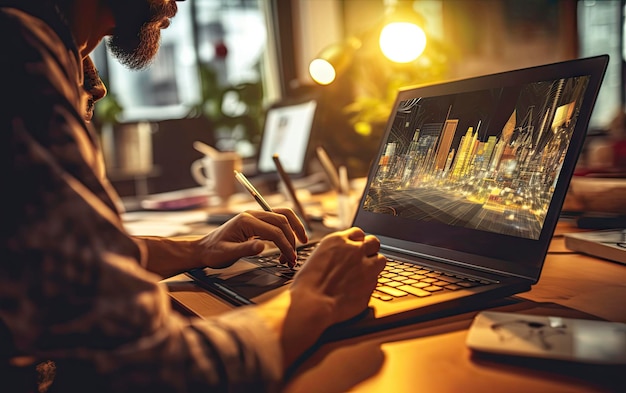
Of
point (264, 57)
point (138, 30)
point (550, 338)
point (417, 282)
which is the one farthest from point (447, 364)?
point (264, 57)

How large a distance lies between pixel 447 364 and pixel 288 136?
5.80 ft

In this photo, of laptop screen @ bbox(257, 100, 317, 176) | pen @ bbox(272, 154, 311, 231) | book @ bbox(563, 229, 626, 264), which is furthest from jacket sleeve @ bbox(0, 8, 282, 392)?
laptop screen @ bbox(257, 100, 317, 176)

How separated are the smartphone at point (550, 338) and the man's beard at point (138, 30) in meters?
0.54

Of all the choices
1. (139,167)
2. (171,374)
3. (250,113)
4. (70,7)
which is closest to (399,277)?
(171,374)

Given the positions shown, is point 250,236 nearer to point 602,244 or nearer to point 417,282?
point 417,282

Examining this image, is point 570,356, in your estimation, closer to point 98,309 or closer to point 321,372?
point 321,372

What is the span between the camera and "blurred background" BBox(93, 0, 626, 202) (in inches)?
138

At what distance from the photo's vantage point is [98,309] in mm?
456

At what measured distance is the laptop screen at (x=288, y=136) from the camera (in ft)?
6.95

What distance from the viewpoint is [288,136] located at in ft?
7.43

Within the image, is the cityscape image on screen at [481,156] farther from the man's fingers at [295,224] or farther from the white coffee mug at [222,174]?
the white coffee mug at [222,174]

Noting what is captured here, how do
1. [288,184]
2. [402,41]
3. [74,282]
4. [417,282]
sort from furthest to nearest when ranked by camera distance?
1. [402,41]
2. [288,184]
3. [417,282]
4. [74,282]

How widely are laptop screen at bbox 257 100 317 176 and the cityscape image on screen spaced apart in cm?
105

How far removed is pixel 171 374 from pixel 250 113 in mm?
3300
